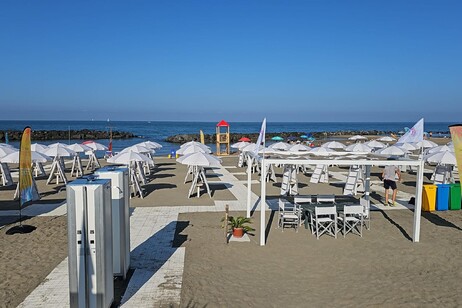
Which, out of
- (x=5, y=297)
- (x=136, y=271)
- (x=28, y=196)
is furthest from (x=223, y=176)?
Result: (x=5, y=297)

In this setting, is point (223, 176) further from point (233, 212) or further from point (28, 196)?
point (28, 196)

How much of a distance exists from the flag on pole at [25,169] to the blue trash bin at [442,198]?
455 inches

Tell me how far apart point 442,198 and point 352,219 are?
4.50 metres

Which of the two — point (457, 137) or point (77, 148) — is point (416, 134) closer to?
point (457, 137)

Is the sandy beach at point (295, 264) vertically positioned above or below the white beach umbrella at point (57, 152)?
below

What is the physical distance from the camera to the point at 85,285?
202 inches

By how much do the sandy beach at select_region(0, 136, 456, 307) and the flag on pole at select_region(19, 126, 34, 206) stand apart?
931mm

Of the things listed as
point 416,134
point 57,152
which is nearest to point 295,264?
point 416,134

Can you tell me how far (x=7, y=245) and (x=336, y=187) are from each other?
39.5 feet

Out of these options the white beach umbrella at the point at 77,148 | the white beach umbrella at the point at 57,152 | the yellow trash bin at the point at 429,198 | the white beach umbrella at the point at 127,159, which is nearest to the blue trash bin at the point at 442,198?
the yellow trash bin at the point at 429,198

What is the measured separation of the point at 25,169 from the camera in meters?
9.39

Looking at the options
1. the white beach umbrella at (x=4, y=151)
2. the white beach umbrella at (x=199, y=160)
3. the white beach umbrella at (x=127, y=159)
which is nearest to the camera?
the white beach umbrella at (x=199, y=160)

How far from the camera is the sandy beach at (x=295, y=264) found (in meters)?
6.11

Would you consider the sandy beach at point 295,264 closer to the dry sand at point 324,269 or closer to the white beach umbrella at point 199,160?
the dry sand at point 324,269
